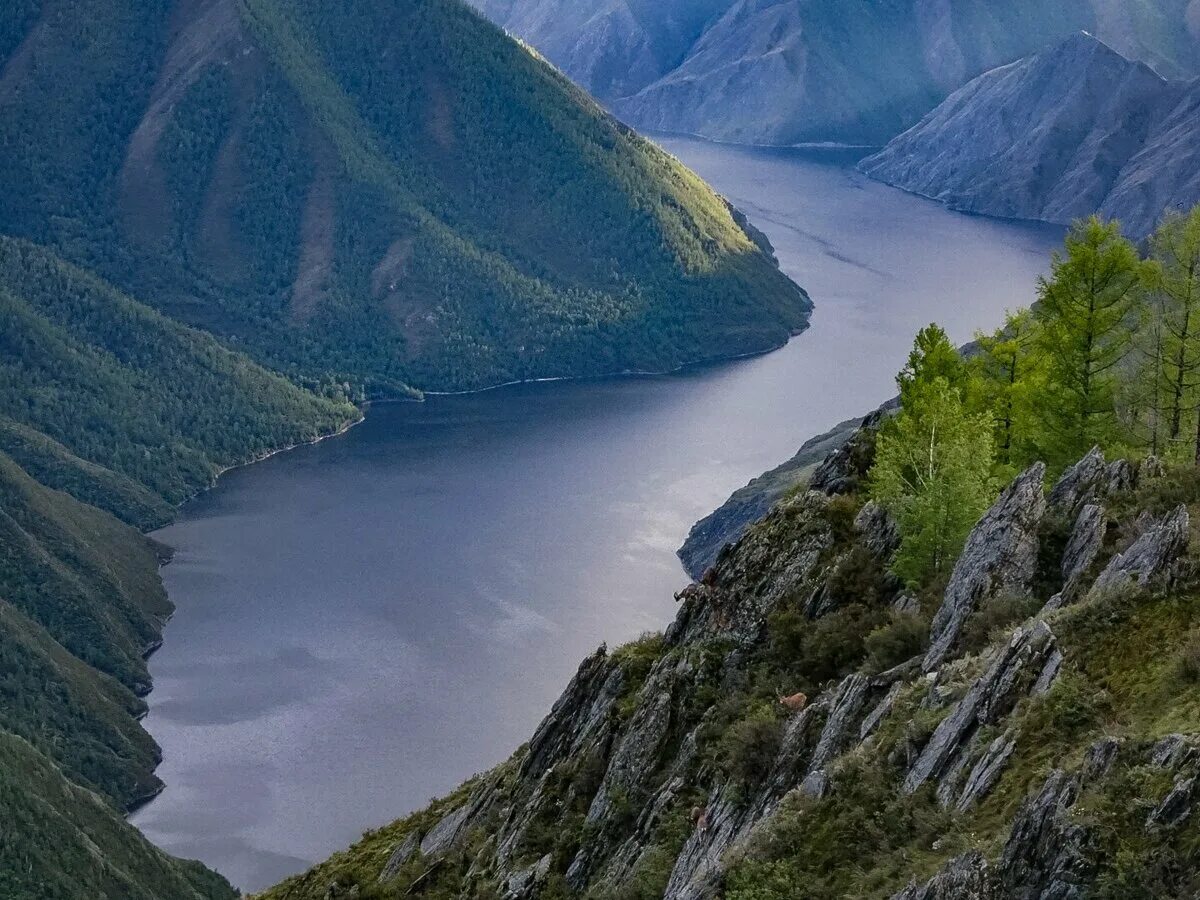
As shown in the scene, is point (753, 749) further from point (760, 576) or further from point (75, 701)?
point (75, 701)

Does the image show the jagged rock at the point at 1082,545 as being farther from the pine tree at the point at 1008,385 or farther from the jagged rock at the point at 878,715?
the pine tree at the point at 1008,385

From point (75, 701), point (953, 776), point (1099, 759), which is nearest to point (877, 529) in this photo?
point (953, 776)

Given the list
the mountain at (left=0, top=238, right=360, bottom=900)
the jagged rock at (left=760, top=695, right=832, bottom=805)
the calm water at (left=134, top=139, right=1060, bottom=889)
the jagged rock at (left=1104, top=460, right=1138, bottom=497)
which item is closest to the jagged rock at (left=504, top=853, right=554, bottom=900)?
the jagged rock at (left=760, top=695, right=832, bottom=805)

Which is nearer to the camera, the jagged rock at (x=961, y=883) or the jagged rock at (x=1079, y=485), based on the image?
the jagged rock at (x=961, y=883)

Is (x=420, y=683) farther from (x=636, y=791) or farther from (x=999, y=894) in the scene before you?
(x=999, y=894)

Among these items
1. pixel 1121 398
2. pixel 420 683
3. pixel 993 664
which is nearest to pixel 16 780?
pixel 420 683

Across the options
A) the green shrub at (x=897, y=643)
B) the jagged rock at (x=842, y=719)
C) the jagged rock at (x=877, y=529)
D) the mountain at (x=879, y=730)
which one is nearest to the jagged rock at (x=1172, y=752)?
the mountain at (x=879, y=730)

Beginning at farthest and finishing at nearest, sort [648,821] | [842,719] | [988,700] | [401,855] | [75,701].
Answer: [75,701], [401,855], [648,821], [842,719], [988,700]

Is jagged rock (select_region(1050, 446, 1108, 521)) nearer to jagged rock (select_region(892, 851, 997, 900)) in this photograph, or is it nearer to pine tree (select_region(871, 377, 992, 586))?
pine tree (select_region(871, 377, 992, 586))
